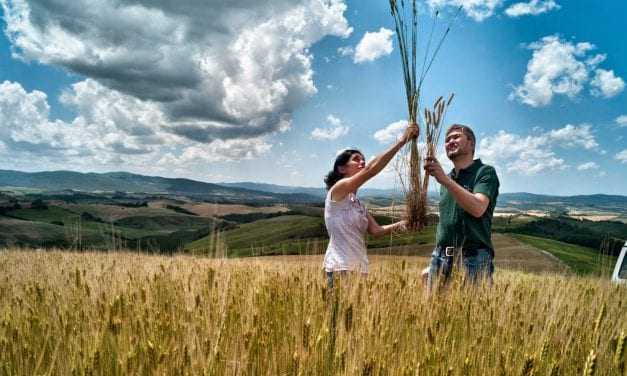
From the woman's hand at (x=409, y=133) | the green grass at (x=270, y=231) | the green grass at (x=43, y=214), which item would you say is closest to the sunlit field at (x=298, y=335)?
the woman's hand at (x=409, y=133)

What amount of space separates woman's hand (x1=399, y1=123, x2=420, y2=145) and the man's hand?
0.26 m

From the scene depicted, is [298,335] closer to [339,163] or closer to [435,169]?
[435,169]

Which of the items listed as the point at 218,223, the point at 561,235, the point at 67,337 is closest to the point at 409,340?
the point at 67,337

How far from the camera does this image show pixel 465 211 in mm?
3127

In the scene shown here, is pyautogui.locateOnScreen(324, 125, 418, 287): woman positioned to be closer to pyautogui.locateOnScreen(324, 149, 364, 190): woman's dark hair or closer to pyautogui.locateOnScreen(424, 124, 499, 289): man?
pyautogui.locateOnScreen(324, 149, 364, 190): woman's dark hair

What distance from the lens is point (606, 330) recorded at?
1.88 metres

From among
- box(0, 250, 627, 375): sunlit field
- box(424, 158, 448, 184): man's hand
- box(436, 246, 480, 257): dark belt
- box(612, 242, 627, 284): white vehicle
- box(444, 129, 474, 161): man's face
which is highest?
box(444, 129, 474, 161): man's face

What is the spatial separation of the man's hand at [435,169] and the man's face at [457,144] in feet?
0.99

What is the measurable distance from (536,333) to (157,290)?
2.26 meters

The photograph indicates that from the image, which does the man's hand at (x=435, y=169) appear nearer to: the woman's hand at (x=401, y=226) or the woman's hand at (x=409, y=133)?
the woman's hand at (x=409, y=133)

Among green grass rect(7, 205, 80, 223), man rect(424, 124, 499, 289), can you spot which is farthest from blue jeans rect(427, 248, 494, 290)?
green grass rect(7, 205, 80, 223)

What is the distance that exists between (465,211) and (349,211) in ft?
3.32

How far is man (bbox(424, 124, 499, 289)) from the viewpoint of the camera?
290cm

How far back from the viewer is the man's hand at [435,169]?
290 centimetres
